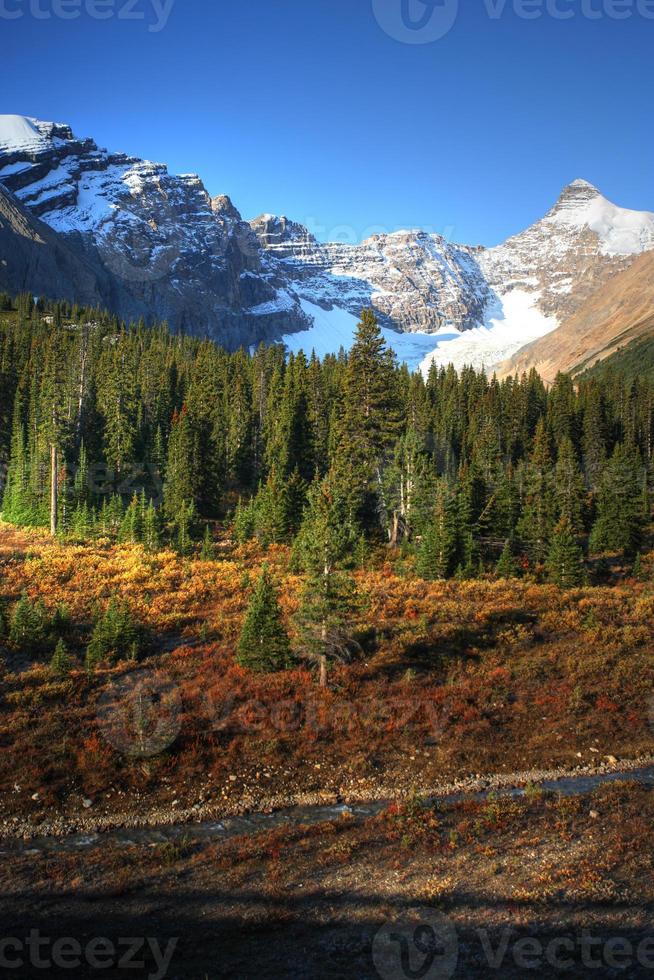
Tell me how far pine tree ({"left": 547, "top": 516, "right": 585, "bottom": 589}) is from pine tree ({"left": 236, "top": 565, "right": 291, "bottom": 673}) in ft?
62.5

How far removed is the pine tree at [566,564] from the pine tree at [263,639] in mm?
19040

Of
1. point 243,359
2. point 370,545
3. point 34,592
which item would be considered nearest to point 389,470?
point 370,545

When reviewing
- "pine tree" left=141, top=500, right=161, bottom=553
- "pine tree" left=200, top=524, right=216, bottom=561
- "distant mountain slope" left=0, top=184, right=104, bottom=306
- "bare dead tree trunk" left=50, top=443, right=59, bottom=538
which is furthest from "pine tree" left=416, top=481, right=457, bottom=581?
"distant mountain slope" left=0, top=184, right=104, bottom=306

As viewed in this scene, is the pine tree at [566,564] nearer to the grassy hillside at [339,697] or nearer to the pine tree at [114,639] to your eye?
the grassy hillside at [339,697]

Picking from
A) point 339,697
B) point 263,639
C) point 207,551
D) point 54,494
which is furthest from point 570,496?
point 54,494

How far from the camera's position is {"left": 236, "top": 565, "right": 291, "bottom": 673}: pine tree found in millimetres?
24172

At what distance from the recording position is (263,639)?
79.5 feet

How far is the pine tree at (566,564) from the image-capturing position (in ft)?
115

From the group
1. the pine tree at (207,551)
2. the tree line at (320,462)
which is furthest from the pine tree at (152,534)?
the pine tree at (207,551)

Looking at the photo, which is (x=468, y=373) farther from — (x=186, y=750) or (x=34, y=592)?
(x=186, y=750)

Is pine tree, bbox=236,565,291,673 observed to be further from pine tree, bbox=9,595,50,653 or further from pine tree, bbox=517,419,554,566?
pine tree, bbox=517,419,554,566

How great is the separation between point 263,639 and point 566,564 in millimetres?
20533

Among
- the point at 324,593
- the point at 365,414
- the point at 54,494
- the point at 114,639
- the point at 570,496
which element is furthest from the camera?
the point at 570,496

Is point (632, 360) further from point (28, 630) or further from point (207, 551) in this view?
point (28, 630)
